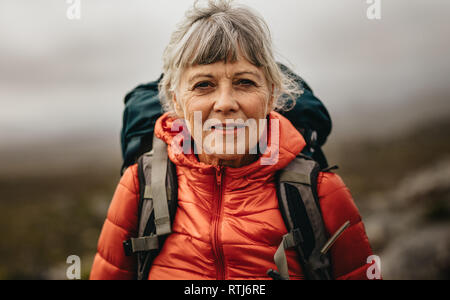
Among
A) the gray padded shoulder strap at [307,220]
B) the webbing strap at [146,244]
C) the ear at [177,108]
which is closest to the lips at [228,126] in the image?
the ear at [177,108]

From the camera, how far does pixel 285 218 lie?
2270mm

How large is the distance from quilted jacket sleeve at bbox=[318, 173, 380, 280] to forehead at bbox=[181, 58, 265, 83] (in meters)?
0.95

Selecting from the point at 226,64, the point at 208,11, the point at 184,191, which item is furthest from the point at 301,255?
the point at 208,11

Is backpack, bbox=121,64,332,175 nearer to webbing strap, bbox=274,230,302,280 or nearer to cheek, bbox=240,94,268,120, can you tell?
cheek, bbox=240,94,268,120

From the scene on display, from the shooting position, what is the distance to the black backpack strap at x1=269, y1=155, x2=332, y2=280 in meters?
2.24

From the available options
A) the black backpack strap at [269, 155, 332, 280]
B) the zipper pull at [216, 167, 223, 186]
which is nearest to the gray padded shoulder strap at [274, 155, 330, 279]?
the black backpack strap at [269, 155, 332, 280]

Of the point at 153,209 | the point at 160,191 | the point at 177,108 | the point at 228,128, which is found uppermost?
the point at 177,108

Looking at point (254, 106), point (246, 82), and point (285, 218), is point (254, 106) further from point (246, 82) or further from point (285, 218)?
point (285, 218)

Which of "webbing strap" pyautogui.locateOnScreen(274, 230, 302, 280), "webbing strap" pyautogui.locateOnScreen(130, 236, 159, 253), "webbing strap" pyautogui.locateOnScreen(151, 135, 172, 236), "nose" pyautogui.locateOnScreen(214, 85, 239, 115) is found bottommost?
"webbing strap" pyautogui.locateOnScreen(274, 230, 302, 280)

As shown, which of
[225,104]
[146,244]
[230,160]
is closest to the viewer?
[225,104]

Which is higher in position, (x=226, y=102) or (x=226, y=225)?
(x=226, y=102)

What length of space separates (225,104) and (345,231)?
1290 millimetres

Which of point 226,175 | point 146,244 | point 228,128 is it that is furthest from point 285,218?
point 146,244
